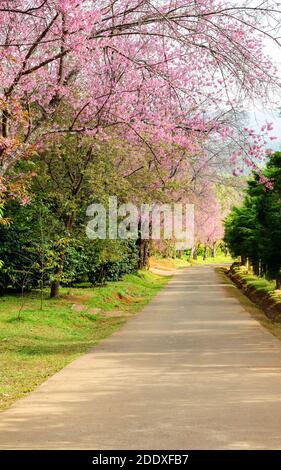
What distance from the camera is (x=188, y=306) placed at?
84.9ft

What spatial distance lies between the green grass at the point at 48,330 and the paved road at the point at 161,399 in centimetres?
62

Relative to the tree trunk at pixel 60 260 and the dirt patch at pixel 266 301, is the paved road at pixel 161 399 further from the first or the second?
the tree trunk at pixel 60 260

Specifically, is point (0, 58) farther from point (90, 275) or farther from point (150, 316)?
point (90, 275)

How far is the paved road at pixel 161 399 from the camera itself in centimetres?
674

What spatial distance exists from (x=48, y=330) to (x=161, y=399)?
10.5m

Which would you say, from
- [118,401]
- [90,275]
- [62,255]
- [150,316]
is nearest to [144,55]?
[118,401]

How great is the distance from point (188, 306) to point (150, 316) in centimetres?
400

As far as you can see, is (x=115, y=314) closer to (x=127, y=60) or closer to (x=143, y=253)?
(x=127, y=60)

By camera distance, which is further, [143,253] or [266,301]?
[143,253]

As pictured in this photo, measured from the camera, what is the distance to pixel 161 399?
29.2 feet

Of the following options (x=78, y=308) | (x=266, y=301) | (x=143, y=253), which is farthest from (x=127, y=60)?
(x=143, y=253)

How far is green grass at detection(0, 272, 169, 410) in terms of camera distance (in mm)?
Answer: 11943

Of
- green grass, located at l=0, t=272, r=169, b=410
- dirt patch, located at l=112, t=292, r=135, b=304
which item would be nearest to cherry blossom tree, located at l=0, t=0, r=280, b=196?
green grass, located at l=0, t=272, r=169, b=410

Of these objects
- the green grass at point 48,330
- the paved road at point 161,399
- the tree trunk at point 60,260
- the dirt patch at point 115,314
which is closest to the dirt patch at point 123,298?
the green grass at point 48,330
